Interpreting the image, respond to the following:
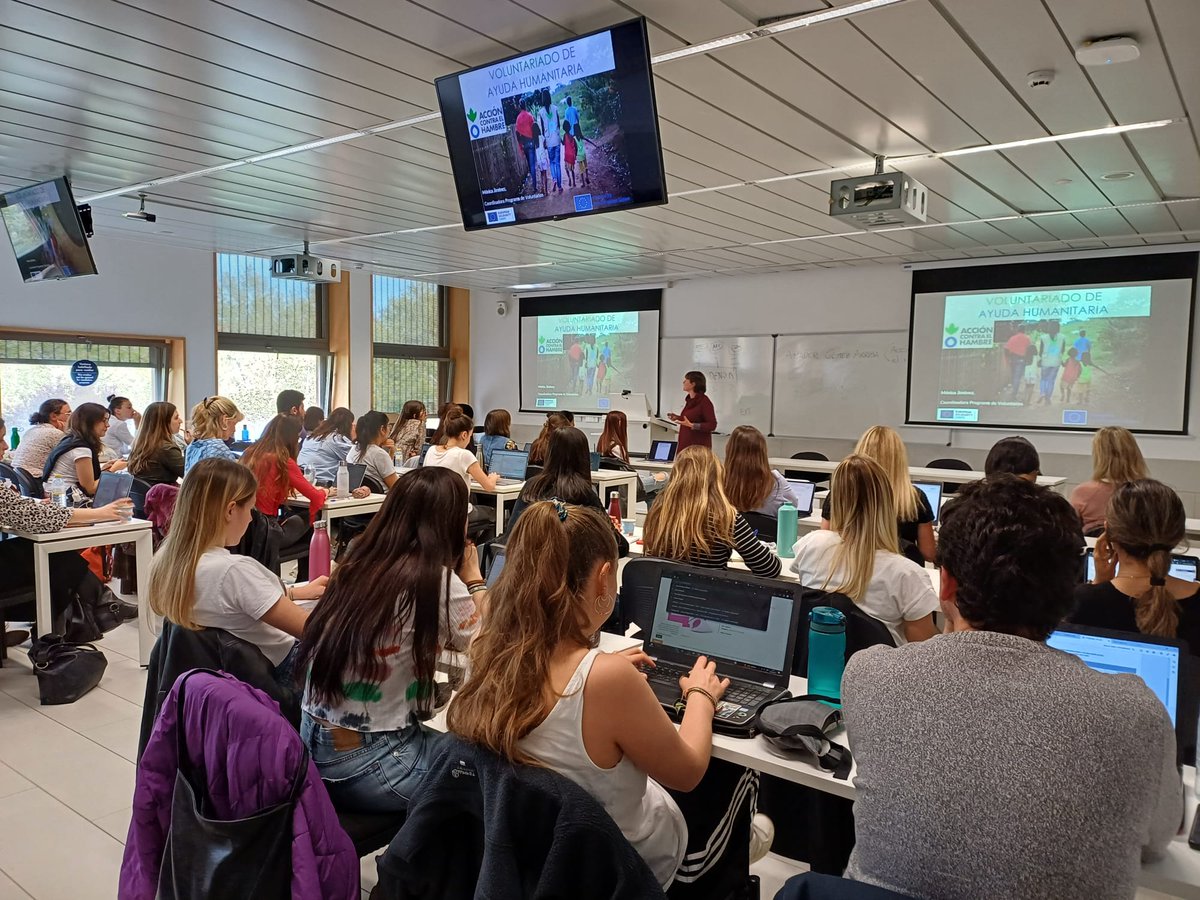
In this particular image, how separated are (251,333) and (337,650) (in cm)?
869

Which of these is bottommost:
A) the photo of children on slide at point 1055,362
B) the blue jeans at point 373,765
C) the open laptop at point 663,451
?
the blue jeans at point 373,765

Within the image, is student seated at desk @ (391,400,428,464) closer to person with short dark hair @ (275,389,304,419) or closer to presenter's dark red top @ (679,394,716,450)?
person with short dark hair @ (275,389,304,419)

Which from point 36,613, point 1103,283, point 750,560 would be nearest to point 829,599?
point 750,560

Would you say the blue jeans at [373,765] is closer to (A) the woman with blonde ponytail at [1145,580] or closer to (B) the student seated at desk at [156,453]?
(A) the woman with blonde ponytail at [1145,580]

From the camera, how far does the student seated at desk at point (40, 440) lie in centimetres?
582

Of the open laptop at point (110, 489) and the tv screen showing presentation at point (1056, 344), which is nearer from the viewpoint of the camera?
the open laptop at point (110, 489)

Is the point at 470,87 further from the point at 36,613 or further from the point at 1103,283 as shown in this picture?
the point at 1103,283

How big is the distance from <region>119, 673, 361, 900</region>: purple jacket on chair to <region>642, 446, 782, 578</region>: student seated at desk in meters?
1.70

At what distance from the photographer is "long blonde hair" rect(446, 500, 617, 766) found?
4.70 feet

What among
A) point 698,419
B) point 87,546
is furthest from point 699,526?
point 698,419

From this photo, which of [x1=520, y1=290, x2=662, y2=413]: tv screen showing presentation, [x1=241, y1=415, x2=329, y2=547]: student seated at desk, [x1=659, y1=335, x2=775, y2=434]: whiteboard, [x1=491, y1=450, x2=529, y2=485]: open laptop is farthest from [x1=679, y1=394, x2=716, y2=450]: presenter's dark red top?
[x1=241, y1=415, x2=329, y2=547]: student seated at desk

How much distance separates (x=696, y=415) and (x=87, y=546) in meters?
5.78

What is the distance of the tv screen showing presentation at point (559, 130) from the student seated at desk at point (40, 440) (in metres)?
4.16

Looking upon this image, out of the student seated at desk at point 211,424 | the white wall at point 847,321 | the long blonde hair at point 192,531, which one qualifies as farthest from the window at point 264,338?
the long blonde hair at point 192,531
